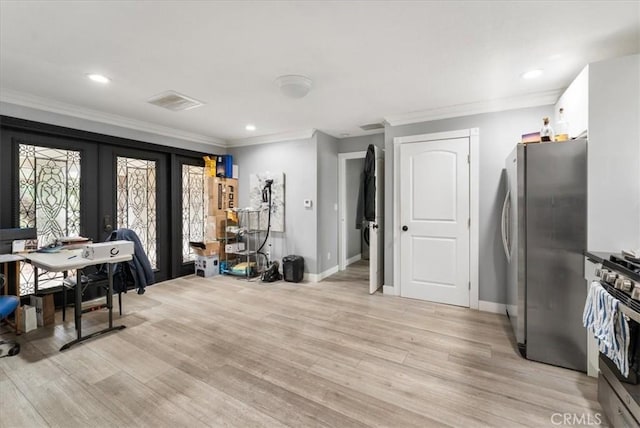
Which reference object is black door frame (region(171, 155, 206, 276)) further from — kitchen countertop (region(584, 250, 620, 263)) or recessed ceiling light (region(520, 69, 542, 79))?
kitchen countertop (region(584, 250, 620, 263))

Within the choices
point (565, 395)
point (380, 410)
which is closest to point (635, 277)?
point (565, 395)

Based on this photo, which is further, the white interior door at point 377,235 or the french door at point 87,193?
the white interior door at point 377,235

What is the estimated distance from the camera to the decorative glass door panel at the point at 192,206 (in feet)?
16.1

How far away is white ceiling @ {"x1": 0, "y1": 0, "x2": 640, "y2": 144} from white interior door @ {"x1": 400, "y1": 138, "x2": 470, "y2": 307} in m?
0.60

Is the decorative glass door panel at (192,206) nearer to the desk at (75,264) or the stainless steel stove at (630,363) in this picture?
the desk at (75,264)

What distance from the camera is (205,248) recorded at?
4824mm

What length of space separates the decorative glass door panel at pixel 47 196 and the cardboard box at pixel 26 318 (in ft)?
2.07

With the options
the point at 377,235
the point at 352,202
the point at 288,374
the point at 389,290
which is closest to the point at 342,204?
the point at 352,202

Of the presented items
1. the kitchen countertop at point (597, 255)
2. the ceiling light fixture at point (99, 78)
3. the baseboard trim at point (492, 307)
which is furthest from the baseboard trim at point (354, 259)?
the ceiling light fixture at point (99, 78)

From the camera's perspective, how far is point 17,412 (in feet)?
5.60

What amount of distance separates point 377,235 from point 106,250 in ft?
10.4

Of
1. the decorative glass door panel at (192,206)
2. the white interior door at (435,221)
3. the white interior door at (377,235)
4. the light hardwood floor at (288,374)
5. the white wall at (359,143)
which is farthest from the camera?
the decorative glass door panel at (192,206)

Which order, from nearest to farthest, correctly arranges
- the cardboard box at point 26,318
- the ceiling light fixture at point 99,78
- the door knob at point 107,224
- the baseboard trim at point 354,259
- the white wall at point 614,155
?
the white wall at point 614,155 < the ceiling light fixture at point 99,78 < the cardboard box at point 26,318 < the door knob at point 107,224 < the baseboard trim at point 354,259

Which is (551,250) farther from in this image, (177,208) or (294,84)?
(177,208)
